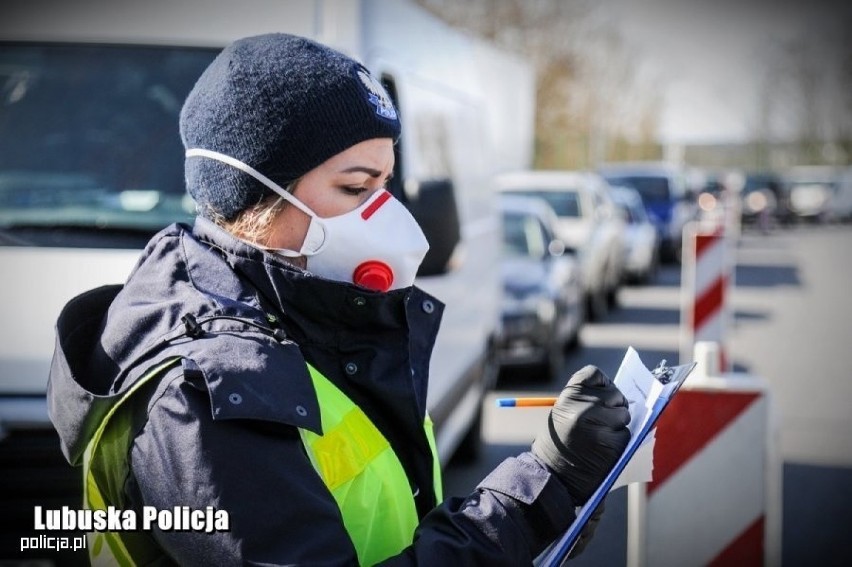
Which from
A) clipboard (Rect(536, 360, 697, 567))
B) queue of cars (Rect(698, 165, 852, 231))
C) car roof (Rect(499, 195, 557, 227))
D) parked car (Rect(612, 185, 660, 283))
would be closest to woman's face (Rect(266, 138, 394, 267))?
clipboard (Rect(536, 360, 697, 567))

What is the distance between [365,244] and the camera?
183 cm

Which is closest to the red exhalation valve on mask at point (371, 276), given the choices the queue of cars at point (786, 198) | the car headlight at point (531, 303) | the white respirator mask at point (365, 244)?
the white respirator mask at point (365, 244)

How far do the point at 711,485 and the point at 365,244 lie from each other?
5.94 feet

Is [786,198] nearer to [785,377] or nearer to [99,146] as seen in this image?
[785,377]

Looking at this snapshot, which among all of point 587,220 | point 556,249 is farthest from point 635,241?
point 556,249

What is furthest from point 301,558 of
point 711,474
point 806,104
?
point 806,104

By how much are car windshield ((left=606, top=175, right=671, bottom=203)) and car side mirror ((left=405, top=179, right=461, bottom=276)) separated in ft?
62.0

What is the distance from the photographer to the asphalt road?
17.0 ft

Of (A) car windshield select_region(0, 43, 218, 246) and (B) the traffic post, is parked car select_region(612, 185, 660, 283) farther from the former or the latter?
(B) the traffic post

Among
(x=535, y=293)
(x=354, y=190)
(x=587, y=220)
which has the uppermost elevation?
(x=354, y=190)

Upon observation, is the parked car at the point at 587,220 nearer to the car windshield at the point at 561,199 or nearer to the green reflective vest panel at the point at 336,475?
the car windshield at the point at 561,199

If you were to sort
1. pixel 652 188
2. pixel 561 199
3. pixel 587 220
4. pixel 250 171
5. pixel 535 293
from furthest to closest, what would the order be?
pixel 652 188
pixel 561 199
pixel 587 220
pixel 535 293
pixel 250 171

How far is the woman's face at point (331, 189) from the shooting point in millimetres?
1745

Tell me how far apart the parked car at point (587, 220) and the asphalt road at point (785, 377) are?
18.2 inches
